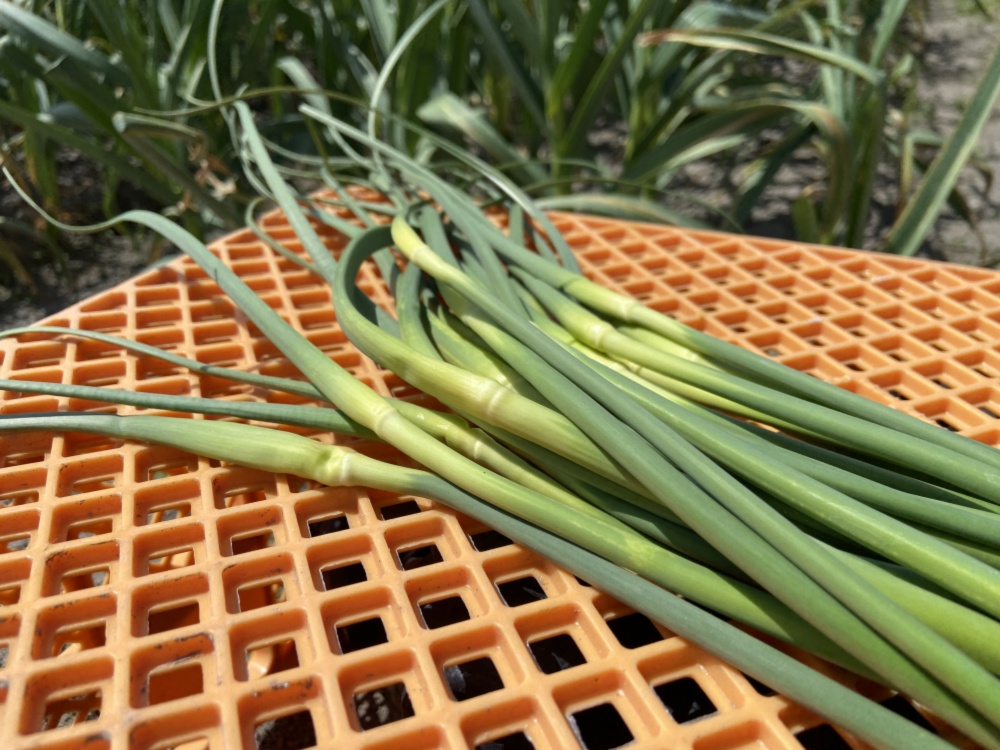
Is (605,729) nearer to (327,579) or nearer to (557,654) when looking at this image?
(557,654)

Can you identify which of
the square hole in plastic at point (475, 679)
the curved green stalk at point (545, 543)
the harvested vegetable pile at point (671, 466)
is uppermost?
the harvested vegetable pile at point (671, 466)

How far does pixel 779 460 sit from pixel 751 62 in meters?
2.31

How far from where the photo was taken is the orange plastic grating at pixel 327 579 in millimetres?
502

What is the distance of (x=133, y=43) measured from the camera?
144 cm

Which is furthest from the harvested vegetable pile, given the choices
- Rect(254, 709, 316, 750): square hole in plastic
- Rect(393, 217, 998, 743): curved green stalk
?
Rect(254, 709, 316, 750): square hole in plastic

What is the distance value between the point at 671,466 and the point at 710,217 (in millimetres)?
1775

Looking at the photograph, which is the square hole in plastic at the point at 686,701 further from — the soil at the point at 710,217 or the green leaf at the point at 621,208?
the soil at the point at 710,217

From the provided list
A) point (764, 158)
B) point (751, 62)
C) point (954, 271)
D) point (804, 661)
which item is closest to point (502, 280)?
point (804, 661)

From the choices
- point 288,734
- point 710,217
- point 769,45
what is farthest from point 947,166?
point 288,734

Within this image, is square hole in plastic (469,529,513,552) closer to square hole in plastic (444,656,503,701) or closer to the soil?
square hole in plastic (444,656,503,701)

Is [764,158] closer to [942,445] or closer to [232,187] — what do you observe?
[232,187]

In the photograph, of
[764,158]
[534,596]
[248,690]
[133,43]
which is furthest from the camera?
[764,158]

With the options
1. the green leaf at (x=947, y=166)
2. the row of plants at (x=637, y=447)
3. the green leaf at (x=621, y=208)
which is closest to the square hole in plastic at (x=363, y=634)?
the row of plants at (x=637, y=447)

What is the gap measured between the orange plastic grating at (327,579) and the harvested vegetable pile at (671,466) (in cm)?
4
